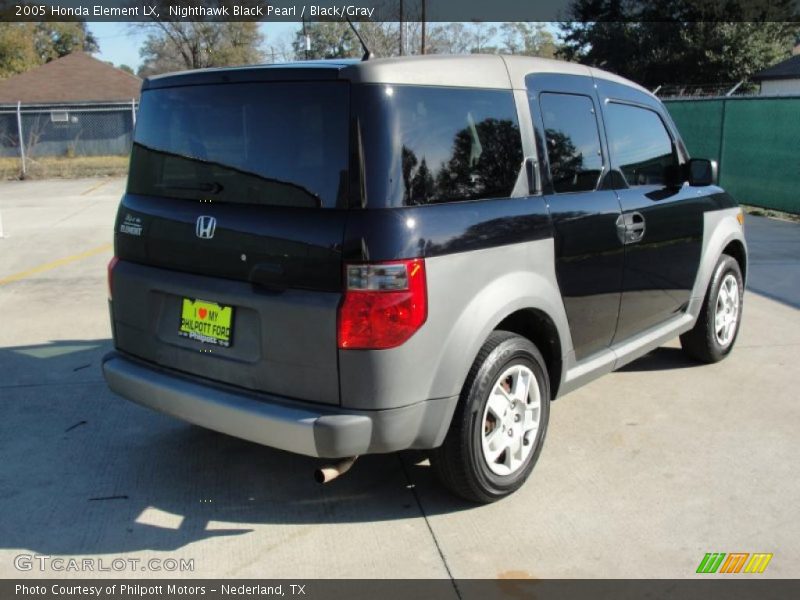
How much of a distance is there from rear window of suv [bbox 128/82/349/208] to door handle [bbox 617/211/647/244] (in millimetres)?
1877

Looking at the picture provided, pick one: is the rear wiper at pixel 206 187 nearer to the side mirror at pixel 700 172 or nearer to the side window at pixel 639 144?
the side window at pixel 639 144

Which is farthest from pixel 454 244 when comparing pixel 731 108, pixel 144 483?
pixel 731 108

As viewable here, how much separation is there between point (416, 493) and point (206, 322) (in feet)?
4.30

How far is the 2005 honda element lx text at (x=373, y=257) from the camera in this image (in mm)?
3039

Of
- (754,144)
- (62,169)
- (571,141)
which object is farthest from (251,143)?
(62,169)

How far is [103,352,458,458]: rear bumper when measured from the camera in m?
3.04

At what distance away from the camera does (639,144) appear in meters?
4.76

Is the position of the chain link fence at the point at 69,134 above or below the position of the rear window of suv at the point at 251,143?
below

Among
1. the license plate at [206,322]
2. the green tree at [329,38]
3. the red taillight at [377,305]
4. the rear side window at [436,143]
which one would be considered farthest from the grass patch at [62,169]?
the red taillight at [377,305]

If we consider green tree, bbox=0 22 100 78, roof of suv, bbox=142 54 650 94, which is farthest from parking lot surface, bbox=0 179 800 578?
green tree, bbox=0 22 100 78

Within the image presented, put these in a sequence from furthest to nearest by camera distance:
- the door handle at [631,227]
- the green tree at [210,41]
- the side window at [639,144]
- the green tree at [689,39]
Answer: the green tree at [210,41] < the green tree at [689,39] < the side window at [639,144] < the door handle at [631,227]

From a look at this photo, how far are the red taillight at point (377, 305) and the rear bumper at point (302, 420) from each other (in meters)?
0.29

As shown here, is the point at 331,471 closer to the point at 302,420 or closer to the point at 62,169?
the point at 302,420
